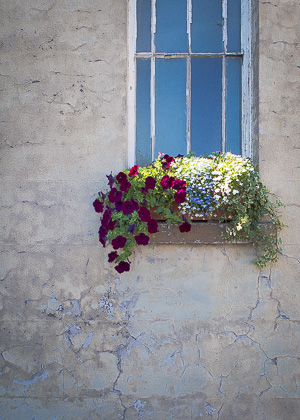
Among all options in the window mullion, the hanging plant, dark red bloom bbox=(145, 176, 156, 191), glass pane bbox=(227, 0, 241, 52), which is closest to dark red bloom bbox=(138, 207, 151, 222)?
the hanging plant

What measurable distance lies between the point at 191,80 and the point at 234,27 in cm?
51

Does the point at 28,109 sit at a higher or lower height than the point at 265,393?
higher

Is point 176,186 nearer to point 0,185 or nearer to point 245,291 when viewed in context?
point 245,291

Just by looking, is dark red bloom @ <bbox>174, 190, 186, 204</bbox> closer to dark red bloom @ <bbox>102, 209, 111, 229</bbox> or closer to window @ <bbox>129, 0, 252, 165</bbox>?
dark red bloom @ <bbox>102, 209, 111, 229</bbox>

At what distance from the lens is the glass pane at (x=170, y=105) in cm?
314

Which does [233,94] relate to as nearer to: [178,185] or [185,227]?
[178,185]

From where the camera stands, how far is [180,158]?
286cm

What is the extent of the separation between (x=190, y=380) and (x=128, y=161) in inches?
61.7

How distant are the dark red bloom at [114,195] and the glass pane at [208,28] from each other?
1.30 metres

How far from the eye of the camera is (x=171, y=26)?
318cm

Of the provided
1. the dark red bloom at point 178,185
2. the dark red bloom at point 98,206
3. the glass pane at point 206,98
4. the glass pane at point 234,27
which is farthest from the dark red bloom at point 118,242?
the glass pane at point 234,27

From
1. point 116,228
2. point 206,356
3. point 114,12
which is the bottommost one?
point 206,356

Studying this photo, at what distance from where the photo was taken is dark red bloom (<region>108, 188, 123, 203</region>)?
271 cm

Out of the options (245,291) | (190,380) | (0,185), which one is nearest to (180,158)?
(245,291)
